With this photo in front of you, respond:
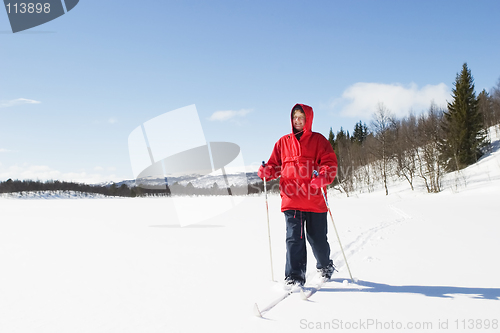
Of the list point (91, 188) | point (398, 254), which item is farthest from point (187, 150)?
point (91, 188)

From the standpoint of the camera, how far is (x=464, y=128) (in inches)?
1056

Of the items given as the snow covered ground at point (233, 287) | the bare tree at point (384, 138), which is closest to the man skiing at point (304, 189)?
the snow covered ground at point (233, 287)

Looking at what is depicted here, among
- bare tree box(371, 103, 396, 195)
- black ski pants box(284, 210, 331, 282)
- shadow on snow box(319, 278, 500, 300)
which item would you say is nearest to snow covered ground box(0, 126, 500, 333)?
shadow on snow box(319, 278, 500, 300)

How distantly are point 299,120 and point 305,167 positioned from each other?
21.0 inches

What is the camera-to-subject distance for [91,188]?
182 feet

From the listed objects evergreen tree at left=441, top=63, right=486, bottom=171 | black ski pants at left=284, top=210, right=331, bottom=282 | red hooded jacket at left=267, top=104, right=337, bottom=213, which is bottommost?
black ski pants at left=284, top=210, right=331, bottom=282

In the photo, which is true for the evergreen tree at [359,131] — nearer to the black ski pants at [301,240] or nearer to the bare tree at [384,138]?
the bare tree at [384,138]

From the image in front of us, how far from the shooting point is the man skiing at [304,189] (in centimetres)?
291

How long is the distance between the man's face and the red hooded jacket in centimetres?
4

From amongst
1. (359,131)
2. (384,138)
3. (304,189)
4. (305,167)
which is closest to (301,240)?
(304,189)

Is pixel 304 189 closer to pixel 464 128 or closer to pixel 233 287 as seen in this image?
pixel 233 287

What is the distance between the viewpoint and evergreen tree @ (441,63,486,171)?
84.6ft

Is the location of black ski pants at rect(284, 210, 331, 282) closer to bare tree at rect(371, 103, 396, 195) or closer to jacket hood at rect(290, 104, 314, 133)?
jacket hood at rect(290, 104, 314, 133)

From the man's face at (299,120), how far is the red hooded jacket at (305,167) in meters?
0.04
